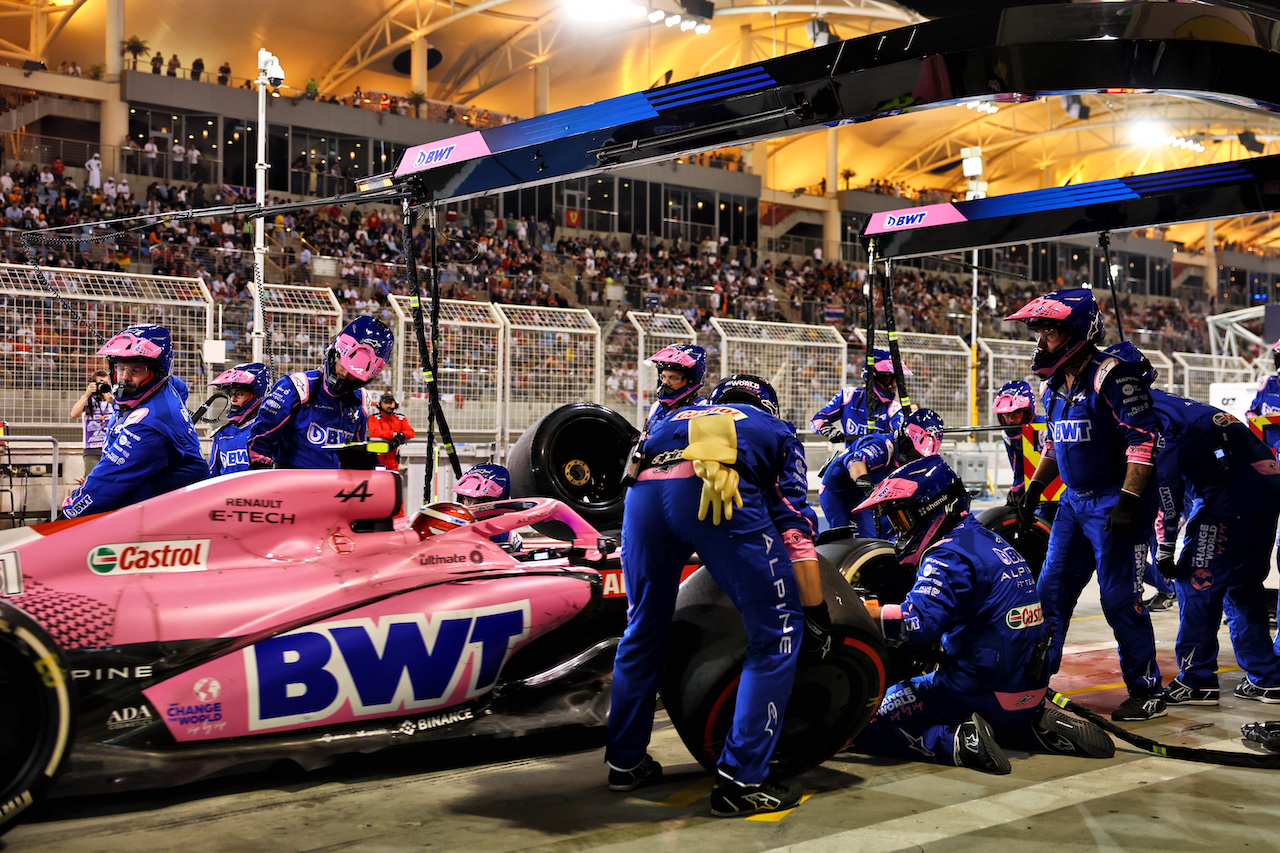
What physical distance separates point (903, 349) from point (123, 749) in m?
12.2

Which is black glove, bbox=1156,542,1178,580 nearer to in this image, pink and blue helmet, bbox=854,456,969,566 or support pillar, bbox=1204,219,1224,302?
pink and blue helmet, bbox=854,456,969,566

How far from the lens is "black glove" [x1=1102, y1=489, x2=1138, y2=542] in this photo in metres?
5.40

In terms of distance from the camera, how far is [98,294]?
1109 centimetres

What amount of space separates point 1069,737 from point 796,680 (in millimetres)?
1405

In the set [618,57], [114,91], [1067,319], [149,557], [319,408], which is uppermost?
[618,57]

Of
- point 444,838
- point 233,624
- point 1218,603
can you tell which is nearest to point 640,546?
point 444,838

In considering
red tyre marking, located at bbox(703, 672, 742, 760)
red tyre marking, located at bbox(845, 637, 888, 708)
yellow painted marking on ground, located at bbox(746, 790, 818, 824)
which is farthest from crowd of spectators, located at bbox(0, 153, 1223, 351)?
yellow painted marking on ground, located at bbox(746, 790, 818, 824)

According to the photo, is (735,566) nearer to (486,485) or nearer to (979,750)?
(979,750)

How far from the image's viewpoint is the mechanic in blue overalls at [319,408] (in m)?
5.96

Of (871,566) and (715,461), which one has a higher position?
(715,461)

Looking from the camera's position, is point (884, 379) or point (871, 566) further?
point (884, 379)

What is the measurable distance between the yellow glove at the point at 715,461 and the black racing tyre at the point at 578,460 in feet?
9.16

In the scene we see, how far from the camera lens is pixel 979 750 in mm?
4488

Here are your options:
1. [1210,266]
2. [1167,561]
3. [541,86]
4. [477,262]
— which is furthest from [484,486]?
[1210,266]
